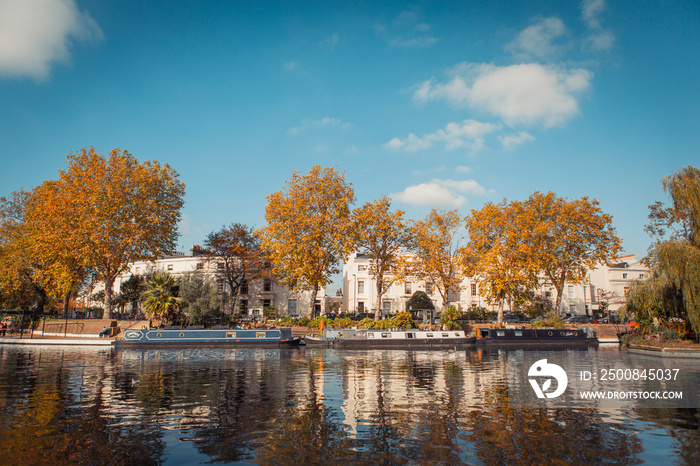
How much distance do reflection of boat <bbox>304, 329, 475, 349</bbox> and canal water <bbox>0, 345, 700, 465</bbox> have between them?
14810 mm

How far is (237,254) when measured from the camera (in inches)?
2115

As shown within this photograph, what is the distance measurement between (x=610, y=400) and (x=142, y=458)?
43.5 ft

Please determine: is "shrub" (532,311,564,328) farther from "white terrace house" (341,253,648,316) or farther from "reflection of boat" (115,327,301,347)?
"reflection of boat" (115,327,301,347)

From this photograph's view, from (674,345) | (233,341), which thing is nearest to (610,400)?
(674,345)

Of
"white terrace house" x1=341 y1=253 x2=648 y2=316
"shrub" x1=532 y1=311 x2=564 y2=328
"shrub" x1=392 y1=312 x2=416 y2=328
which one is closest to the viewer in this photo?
"shrub" x1=392 y1=312 x2=416 y2=328

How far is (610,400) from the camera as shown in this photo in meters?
13.8

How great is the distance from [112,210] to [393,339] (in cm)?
2816

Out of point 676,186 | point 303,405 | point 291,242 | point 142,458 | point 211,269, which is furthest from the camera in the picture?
point 211,269

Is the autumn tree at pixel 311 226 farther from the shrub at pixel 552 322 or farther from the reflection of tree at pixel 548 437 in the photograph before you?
the reflection of tree at pixel 548 437

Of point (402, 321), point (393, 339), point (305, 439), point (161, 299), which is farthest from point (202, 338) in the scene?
point (305, 439)

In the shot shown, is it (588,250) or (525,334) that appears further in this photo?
(588,250)

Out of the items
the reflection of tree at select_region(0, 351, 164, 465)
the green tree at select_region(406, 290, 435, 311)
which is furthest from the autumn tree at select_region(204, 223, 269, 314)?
the reflection of tree at select_region(0, 351, 164, 465)

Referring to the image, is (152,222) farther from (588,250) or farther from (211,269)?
(588,250)

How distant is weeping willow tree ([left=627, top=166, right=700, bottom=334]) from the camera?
2852 centimetres
